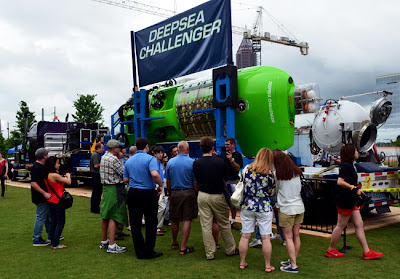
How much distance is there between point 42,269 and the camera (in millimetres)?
5062

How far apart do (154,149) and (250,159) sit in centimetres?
244

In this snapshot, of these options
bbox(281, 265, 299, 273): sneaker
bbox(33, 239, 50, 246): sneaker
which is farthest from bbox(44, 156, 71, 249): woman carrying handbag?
bbox(281, 265, 299, 273): sneaker

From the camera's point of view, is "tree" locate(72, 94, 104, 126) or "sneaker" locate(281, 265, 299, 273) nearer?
"sneaker" locate(281, 265, 299, 273)

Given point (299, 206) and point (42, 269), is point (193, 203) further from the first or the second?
point (42, 269)

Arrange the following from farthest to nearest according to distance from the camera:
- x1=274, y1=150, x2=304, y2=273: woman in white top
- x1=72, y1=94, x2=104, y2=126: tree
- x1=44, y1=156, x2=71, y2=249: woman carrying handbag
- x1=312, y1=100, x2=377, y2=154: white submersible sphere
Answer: x1=72, y1=94, x2=104, y2=126: tree < x1=312, y1=100, x2=377, y2=154: white submersible sphere < x1=44, y1=156, x2=71, y2=249: woman carrying handbag < x1=274, y1=150, x2=304, y2=273: woman in white top

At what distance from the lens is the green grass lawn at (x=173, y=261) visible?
472 centimetres

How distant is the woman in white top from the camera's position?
15.4ft

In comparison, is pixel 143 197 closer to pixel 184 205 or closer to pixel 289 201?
pixel 184 205

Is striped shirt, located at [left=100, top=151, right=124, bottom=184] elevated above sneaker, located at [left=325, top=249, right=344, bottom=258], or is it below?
above

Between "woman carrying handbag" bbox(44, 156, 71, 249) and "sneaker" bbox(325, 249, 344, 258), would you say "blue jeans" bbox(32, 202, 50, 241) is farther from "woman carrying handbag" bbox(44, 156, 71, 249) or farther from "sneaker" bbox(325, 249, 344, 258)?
"sneaker" bbox(325, 249, 344, 258)

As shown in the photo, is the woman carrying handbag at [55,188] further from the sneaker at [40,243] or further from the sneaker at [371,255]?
the sneaker at [371,255]

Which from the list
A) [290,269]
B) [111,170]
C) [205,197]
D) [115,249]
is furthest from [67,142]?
[290,269]

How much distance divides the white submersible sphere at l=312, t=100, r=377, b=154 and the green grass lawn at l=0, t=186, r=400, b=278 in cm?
179

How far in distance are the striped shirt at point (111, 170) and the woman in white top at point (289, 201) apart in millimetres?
2487
